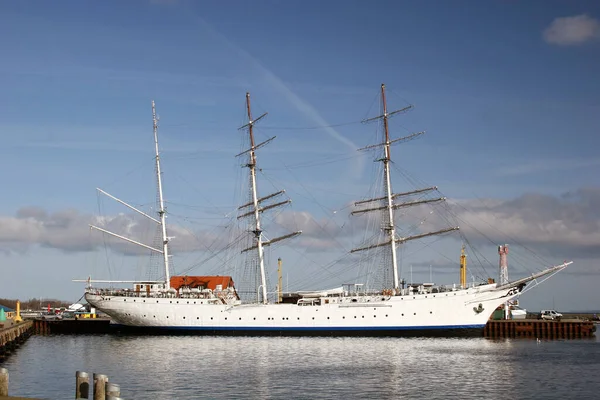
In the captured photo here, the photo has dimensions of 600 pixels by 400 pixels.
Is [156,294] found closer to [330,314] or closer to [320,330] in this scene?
[320,330]

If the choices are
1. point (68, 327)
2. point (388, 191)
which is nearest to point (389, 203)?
point (388, 191)

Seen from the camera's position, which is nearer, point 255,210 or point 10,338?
point 10,338

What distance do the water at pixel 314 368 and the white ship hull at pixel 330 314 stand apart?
4.89 meters

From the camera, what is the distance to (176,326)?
75.2 m

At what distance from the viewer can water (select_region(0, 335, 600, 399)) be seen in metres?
34.9

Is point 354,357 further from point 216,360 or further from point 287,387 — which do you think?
point 287,387

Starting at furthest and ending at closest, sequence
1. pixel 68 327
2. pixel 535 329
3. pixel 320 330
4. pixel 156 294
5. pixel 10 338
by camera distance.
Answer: pixel 68 327
pixel 535 329
pixel 156 294
pixel 320 330
pixel 10 338

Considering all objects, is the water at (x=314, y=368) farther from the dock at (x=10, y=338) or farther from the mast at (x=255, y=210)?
the mast at (x=255, y=210)

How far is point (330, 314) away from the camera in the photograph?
239ft

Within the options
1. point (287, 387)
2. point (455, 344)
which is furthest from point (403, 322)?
point (287, 387)

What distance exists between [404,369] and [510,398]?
35.9ft

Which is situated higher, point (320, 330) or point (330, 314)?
point (330, 314)

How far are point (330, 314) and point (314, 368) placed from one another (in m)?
28.9

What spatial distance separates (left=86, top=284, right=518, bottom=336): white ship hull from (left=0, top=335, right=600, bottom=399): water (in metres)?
4.89
